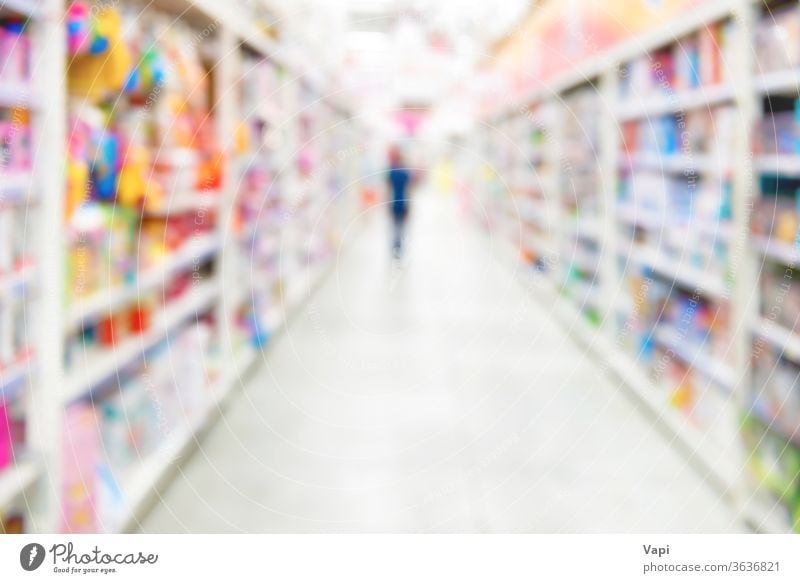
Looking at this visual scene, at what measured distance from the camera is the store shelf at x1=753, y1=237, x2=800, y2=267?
2.84 metres

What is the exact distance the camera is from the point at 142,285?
3121mm

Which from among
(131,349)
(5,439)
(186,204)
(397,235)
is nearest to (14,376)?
(5,439)

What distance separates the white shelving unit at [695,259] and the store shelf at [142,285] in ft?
6.89

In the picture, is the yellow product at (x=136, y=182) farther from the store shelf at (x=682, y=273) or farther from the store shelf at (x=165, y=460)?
the store shelf at (x=682, y=273)

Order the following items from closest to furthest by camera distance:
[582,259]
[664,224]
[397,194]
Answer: [664,224] < [582,259] < [397,194]

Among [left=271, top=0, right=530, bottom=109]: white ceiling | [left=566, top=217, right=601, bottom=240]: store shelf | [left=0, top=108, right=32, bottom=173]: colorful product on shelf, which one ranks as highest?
[left=271, top=0, right=530, bottom=109]: white ceiling

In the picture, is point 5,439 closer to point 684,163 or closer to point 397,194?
point 684,163

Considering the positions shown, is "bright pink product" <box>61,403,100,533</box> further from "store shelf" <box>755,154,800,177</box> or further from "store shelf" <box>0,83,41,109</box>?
"store shelf" <box>755,154,800,177</box>

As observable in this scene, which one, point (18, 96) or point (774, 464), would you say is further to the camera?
point (774, 464)

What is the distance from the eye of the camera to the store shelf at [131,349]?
8.32 feet

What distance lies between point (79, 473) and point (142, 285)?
83 centimetres

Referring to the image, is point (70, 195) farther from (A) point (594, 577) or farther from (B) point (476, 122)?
(B) point (476, 122)

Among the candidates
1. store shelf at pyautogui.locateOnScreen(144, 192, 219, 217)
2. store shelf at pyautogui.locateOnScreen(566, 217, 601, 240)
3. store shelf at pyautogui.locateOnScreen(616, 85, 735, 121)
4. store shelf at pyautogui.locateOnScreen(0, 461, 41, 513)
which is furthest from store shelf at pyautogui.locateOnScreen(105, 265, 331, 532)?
store shelf at pyautogui.locateOnScreen(566, 217, 601, 240)

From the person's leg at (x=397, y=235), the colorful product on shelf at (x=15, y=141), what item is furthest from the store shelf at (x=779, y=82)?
the person's leg at (x=397, y=235)
